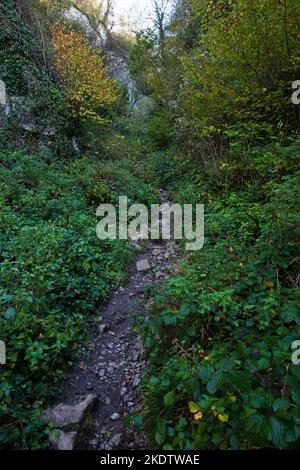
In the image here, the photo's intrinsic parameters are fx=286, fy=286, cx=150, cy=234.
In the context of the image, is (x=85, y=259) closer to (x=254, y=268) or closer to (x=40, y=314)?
(x=40, y=314)

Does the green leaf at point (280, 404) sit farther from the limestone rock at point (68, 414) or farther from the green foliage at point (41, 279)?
the green foliage at point (41, 279)

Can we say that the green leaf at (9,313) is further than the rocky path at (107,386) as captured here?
Yes

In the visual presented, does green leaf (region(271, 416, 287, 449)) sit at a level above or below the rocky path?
above

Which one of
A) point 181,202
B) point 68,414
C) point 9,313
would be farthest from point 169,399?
point 181,202

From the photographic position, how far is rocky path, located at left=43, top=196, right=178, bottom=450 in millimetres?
2588

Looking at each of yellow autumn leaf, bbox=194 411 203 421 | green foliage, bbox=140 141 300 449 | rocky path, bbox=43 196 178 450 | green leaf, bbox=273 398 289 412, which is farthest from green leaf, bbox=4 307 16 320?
green leaf, bbox=273 398 289 412

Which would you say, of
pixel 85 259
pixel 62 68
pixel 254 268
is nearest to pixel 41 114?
pixel 62 68

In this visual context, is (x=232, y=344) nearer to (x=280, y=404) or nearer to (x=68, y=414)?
(x=280, y=404)

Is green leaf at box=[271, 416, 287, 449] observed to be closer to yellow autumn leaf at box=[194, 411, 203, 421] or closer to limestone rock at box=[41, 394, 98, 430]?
yellow autumn leaf at box=[194, 411, 203, 421]

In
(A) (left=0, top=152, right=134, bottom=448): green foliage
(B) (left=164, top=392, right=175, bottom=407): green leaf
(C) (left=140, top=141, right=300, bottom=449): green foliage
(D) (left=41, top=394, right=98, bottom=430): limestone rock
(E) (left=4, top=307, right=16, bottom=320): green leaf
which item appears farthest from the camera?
(E) (left=4, top=307, right=16, bottom=320): green leaf

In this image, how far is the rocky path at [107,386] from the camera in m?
2.59

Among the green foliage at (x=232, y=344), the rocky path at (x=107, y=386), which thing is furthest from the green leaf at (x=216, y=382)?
the rocky path at (x=107, y=386)

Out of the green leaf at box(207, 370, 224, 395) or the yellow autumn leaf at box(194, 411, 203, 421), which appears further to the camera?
the yellow autumn leaf at box(194, 411, 203, 421)
